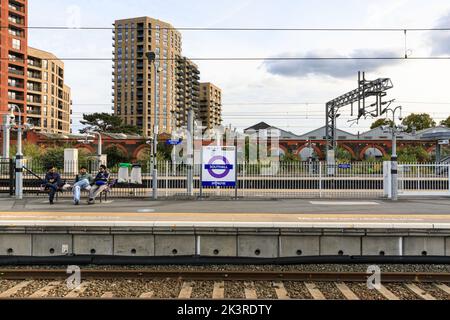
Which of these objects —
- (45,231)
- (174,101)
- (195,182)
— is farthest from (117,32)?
(45,231)

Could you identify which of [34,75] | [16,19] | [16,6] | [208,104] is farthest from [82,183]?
[208,104]

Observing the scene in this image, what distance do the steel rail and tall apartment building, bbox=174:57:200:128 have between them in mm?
128892

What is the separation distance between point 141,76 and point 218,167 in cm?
12209

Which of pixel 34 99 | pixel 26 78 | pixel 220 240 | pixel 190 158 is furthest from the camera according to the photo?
pixel 34 99

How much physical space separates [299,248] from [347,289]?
1877 millimetres

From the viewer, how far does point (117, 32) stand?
443 feet

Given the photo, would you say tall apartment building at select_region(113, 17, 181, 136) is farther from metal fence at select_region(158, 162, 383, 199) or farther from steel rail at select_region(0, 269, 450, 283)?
steel rail at select_region(0, 269, 450, 283)

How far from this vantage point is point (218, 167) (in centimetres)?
1647

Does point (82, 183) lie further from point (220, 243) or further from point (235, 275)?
point (235, 275)

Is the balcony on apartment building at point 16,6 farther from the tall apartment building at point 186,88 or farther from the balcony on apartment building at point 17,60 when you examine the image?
the tall apartment building at point 186,88

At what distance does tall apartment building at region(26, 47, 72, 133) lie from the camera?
8531cm

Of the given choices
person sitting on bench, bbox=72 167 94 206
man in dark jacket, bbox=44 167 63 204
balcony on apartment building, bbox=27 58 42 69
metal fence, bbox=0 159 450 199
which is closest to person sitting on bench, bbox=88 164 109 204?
person sitting on bench, bbox=72 167 94 206
